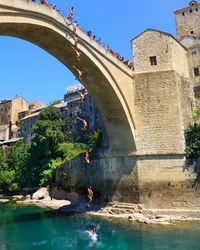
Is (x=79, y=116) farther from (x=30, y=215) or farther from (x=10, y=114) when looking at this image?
(x=10, y=114)

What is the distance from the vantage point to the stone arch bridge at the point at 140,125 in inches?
640

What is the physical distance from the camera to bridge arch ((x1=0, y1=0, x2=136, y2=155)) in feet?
39.5

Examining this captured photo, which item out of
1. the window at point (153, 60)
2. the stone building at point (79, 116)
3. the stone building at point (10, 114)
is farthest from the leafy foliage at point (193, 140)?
the stone building at point (10, 114)

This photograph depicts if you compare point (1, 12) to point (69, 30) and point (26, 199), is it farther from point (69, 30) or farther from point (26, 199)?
point (26, 199)

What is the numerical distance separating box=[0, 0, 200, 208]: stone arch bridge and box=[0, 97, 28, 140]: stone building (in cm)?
2925

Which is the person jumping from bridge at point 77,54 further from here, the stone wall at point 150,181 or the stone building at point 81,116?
the stone building at point 81,116

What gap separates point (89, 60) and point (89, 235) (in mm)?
7398

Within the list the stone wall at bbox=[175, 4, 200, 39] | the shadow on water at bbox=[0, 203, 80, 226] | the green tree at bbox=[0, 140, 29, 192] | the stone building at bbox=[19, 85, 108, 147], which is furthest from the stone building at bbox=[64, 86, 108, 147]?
the shadow on water at bbox=[0, 203, 80, 226]

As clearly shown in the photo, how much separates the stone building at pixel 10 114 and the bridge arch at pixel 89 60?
96.1 ft

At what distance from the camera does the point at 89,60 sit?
51.1 feet

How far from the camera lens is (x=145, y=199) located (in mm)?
16922

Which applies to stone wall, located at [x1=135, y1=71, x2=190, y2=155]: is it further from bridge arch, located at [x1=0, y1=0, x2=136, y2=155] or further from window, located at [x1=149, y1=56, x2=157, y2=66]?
window, located at [x1=149, y1=56, x2=157, y2=66]

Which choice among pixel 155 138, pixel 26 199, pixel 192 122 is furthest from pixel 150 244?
pixel 26 199

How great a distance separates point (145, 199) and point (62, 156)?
11471 mm
